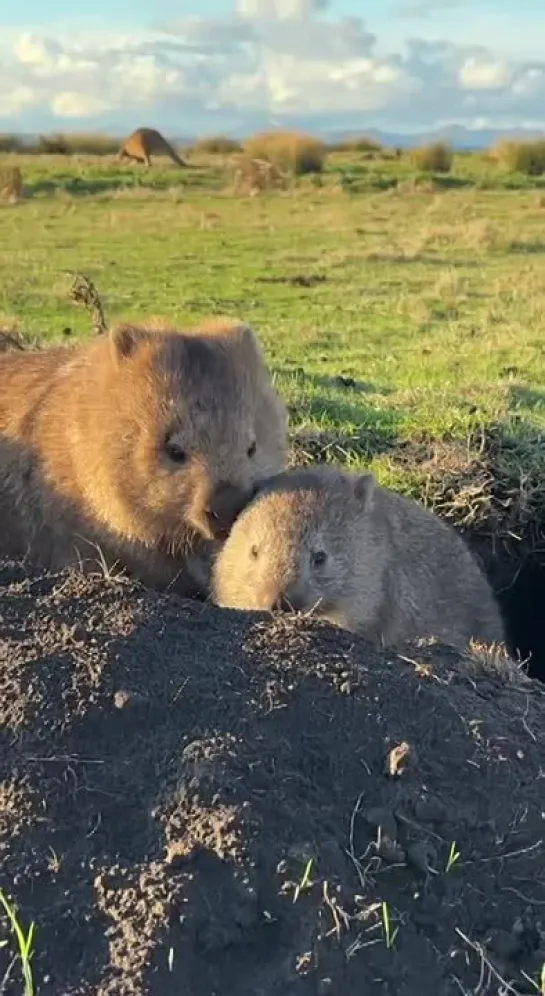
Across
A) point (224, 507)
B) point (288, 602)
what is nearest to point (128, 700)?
point (288, 602)

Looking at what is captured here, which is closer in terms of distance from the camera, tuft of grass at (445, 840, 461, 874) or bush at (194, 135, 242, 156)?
tuft of grass at (445, 840, 461, 874)

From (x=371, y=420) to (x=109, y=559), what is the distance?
10.1ft

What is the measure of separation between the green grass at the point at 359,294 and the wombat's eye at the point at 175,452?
2218 millimetres

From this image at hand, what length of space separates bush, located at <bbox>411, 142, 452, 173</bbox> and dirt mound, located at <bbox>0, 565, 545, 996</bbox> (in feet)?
136

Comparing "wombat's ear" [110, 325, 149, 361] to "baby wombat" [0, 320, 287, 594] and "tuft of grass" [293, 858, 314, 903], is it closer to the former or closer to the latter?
"baby wombat" [0, 320, 287, 594]

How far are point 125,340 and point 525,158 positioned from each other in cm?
4124

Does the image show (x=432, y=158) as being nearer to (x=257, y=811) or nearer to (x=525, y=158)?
(x=525, y=158)

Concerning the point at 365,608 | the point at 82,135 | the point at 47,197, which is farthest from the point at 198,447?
the point at 82,135

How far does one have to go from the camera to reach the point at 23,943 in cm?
284

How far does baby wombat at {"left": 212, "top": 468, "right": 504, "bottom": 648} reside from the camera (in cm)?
474

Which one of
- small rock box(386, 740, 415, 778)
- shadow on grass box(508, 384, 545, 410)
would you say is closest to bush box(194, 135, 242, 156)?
shadow on grass box(508, 384, 545, 410)

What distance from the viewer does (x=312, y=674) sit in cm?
367

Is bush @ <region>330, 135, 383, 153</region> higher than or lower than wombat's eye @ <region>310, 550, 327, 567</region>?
lower

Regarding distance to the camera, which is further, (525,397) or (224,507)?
(525,397)
